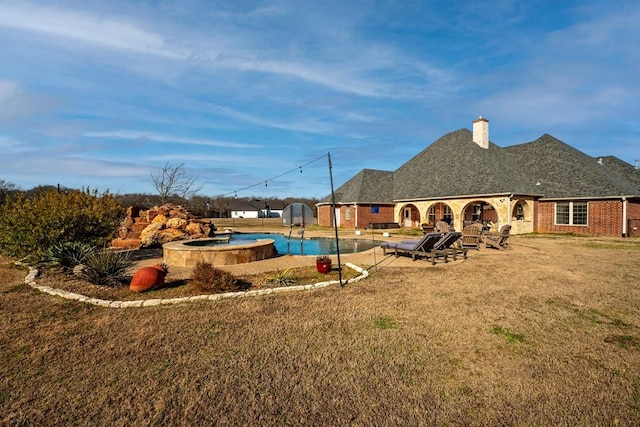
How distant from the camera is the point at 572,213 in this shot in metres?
23.4

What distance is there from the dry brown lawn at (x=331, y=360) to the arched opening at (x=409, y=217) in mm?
24142

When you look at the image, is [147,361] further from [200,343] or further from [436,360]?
[436,360]

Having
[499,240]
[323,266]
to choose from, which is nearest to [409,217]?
[499,240]

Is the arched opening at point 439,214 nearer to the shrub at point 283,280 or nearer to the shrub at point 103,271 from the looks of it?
the shrub at point 283,280

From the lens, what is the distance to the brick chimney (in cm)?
2794

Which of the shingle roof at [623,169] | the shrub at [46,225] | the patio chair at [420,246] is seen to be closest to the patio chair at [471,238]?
the patio chair at [420,246]

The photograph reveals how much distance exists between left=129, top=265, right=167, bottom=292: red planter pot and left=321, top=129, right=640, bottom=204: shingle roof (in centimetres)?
2149

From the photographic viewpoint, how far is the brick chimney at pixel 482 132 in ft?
91.7

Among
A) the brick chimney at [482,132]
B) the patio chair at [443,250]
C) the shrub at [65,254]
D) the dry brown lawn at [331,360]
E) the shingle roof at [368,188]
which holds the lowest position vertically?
the dry brown lawn at [331,360]

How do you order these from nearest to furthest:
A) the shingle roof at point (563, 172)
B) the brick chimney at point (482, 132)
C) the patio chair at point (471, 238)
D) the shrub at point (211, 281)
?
the shrub at point (211, 281) < the patio chair at point (471, 238) < the shingle roof at point (563, 172) < the brick chimney at point (482, 132)

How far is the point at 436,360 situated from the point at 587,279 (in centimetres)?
734

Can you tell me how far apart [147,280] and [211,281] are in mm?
1621

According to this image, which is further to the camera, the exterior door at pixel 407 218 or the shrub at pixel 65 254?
the exterior door at pixel 407 218

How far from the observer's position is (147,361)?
445 cm
